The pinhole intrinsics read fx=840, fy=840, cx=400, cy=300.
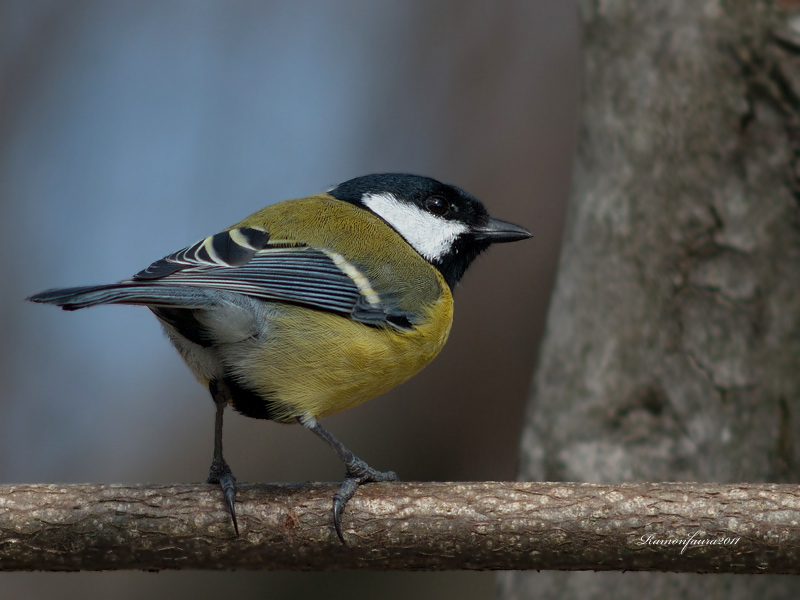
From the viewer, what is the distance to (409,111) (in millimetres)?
5410

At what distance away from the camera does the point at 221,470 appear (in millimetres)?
2498

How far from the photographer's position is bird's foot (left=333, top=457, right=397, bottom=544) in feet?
7.50

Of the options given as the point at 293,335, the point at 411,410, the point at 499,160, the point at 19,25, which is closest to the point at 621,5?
the point at 499,160

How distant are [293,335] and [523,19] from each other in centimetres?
350

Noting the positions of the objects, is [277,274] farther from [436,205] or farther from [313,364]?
[436,205]

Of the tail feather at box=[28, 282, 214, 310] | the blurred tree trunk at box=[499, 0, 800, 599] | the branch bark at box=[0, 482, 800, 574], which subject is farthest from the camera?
the blurred tree trunk at box=[499, 0, 800, 599]

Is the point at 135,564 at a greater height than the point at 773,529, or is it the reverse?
the point at 773,529

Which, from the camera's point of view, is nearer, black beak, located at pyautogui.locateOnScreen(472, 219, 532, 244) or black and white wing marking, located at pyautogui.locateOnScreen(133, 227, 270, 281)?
black and white wing marking, located at pyautogui.locateOnScreen(133, 227, 270, 281)

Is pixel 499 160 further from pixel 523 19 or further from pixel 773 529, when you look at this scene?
pixel 773 529

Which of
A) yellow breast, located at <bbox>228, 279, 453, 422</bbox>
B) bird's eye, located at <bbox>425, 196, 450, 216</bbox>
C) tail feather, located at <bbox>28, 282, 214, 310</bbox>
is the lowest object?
yellow breast, located at <bbox>228, 279, 453, 422</bbox>

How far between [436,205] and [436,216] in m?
0.04

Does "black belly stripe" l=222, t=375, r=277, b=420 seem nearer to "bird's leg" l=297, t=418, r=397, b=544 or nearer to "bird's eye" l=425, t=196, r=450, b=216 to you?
"bird's leg" l=297, t=418, r=397, b=544

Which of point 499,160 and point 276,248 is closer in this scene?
point 276,248

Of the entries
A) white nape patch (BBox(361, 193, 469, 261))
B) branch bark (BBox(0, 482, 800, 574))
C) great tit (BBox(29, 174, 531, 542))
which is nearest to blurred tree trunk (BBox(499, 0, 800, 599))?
white nape patch (BBox(361, 193, 469, 261))
